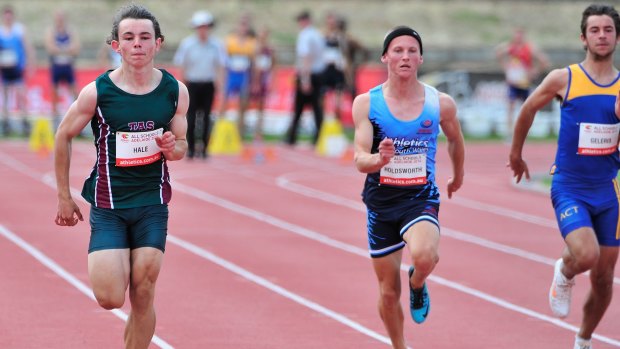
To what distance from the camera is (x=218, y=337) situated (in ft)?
26.9

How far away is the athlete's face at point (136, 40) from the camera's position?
6621 millimetres

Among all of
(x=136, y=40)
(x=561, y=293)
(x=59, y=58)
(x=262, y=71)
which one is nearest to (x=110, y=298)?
(x=136, y=40)

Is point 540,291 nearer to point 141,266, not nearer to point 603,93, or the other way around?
point 603,93

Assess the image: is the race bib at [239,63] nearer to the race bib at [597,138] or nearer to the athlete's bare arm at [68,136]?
the race bib at [597,138]

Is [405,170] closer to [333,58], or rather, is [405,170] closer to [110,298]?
[110,298]

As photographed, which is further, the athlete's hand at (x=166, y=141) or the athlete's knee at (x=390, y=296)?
the athlete's knee at (x=390, y=296)

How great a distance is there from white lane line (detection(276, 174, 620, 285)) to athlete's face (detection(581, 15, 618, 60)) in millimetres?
3359

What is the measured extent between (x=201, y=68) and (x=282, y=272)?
8675mm

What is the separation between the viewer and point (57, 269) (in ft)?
34.6

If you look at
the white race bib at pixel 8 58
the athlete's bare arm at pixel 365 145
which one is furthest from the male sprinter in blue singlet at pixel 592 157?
the white race bib at pixel 8 58

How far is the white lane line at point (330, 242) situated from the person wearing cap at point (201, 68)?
8.54 ft

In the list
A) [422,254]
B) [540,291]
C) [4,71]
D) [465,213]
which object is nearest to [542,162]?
[465,213]

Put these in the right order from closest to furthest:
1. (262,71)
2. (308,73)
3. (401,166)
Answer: (401,166)
(308,73)
(262,71)

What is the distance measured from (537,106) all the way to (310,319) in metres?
2.22
